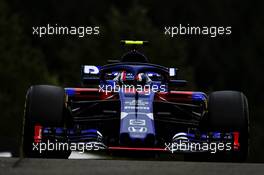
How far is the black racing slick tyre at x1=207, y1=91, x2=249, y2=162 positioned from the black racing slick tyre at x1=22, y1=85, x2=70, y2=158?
170cm

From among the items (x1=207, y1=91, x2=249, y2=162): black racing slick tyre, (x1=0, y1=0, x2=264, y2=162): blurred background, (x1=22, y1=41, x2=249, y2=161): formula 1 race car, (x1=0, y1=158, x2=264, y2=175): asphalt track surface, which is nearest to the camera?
(x1=0, y1=158, x2=264, y2=175): asphalt track surface

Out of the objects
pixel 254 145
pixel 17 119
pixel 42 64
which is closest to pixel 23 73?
pixel 42 64

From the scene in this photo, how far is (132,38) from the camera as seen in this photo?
61375mm

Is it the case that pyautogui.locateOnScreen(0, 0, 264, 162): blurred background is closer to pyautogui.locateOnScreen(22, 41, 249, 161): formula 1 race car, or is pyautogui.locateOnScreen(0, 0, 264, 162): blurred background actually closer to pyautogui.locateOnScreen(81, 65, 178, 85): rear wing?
pyautogui.locateOnScreen(22, 41, 249, 161): formula 1 race car

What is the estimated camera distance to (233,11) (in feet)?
440

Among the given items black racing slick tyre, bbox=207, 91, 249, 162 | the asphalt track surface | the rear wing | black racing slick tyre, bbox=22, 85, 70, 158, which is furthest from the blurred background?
the asphalt track surface

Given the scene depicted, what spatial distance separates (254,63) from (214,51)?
852 centimetres

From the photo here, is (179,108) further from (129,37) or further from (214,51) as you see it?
(214,51)

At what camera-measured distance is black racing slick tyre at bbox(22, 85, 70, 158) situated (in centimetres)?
1205

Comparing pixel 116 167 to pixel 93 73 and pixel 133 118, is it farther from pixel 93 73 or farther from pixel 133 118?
pixel 93 73

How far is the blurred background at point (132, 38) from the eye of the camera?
203ft

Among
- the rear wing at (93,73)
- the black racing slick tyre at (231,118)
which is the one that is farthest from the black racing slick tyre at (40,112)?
the black racing slick tyre at (231,118)

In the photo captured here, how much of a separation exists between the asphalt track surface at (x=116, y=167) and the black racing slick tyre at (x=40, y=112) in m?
2.49

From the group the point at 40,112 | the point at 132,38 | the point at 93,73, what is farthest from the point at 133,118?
the point at 132,38
